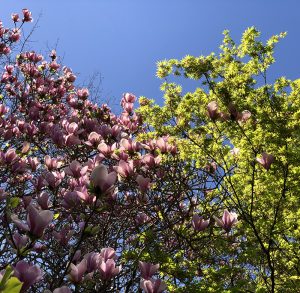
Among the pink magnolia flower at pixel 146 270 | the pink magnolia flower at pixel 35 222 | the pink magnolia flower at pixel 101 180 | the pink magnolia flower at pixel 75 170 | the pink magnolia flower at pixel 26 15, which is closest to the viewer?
the pink magnolia flower at pixel 35 222

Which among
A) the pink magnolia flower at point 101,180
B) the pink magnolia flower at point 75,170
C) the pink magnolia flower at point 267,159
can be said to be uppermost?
the pink magnolia flower at point 267,159

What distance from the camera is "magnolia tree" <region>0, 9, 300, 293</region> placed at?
325 centimetres

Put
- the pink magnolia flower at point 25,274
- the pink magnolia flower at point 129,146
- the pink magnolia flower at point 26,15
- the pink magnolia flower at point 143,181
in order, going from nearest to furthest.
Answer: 1. the pink magnolia flower at point 25,274
2. the pink magnolia flower at point 143,181
3. the pink magnolia flower at point 129,146
4. the pink magnolia flower at point 26,15

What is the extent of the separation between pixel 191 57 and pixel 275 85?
45.0 inches

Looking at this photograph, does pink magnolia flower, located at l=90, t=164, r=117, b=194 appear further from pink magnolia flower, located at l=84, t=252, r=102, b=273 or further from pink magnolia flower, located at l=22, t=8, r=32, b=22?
pink magnolia flower, located at l=22, t=8, r=32, b=22

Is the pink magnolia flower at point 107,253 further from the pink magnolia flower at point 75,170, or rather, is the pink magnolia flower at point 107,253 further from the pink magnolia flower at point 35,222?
the pink magnolia flower at point 75,170

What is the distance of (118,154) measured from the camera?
3.59 metres

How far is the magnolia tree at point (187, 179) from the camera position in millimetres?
3254

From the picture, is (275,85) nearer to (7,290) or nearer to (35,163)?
(35,163)

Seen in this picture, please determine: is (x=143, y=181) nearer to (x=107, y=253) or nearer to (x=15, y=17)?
(x=107, y=253)

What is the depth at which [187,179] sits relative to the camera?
4277mm

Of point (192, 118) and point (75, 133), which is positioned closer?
point (75, 133)

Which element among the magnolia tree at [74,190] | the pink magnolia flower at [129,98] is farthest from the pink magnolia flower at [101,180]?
the pink magnolia flower at [129,98]

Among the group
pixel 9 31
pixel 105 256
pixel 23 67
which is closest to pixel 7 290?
pixel 105 256
